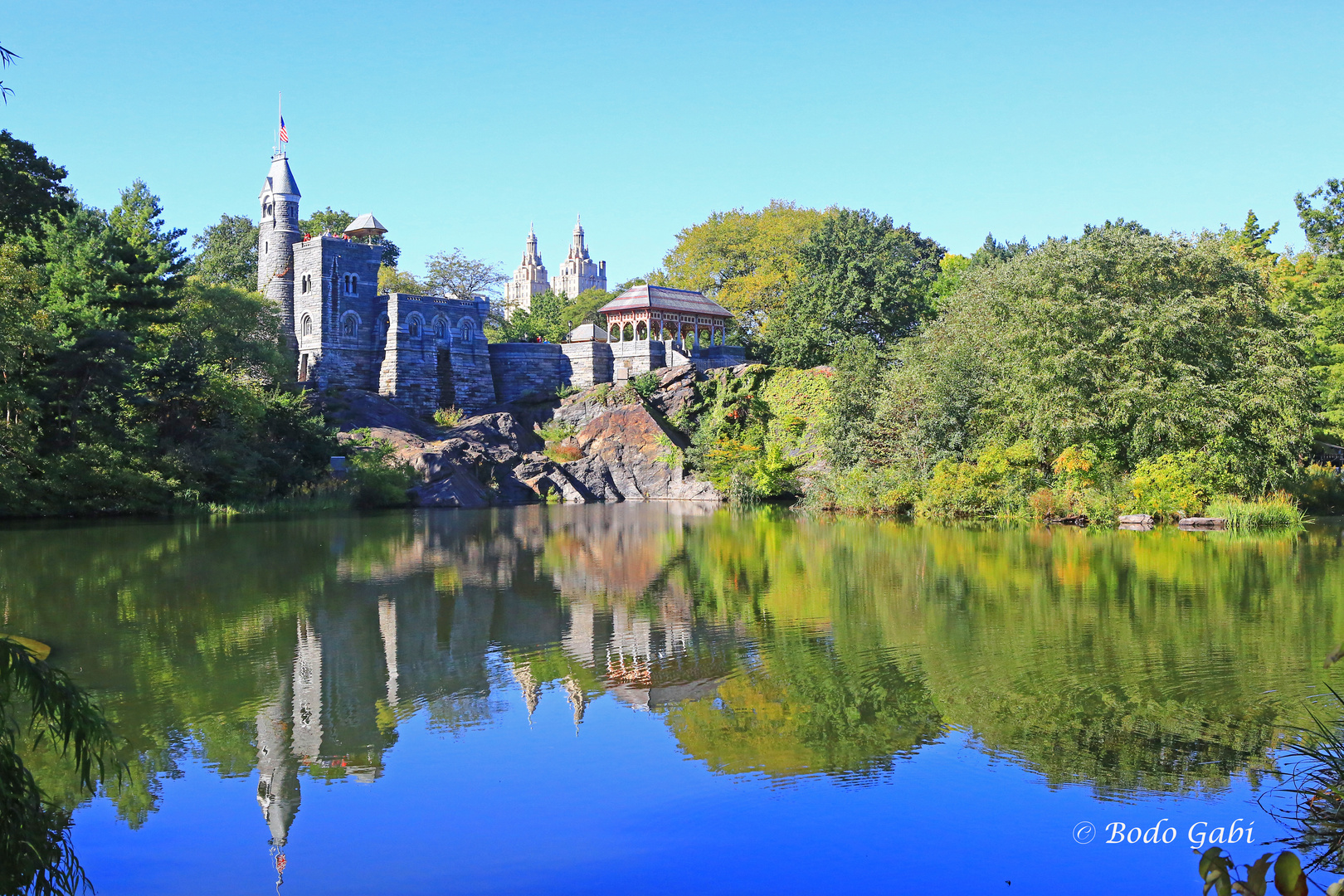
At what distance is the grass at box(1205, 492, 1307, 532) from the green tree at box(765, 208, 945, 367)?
18.5m

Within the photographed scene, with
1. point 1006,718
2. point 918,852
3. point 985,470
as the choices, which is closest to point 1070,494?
point 985,470

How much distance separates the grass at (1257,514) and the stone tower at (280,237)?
114 ft

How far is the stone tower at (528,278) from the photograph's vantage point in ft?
444

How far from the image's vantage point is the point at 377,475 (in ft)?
114

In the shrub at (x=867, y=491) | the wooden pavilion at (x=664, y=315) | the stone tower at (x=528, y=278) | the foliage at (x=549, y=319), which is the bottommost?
the shrub at (x=867, y=491)

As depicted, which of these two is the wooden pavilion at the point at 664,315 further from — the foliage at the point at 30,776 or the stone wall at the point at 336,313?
the foliage at the point at 30,776

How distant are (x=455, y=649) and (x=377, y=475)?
24869mm

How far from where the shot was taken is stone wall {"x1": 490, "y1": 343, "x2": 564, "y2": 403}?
4769 cm

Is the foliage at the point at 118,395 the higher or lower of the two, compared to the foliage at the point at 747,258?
lower

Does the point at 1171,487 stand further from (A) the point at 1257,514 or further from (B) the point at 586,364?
(B) the point at 586,364

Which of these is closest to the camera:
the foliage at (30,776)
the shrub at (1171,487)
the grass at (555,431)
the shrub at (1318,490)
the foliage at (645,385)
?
the foliage at (30,776)

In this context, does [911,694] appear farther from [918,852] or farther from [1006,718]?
[918,852]

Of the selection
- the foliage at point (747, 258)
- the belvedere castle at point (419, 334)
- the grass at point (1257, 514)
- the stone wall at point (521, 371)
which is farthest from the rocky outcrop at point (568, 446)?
the grass at point (1257, 514)

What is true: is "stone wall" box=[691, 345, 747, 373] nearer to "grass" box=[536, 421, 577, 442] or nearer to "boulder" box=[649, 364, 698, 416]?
"boulder" box=[649, 364, 698, 416]
